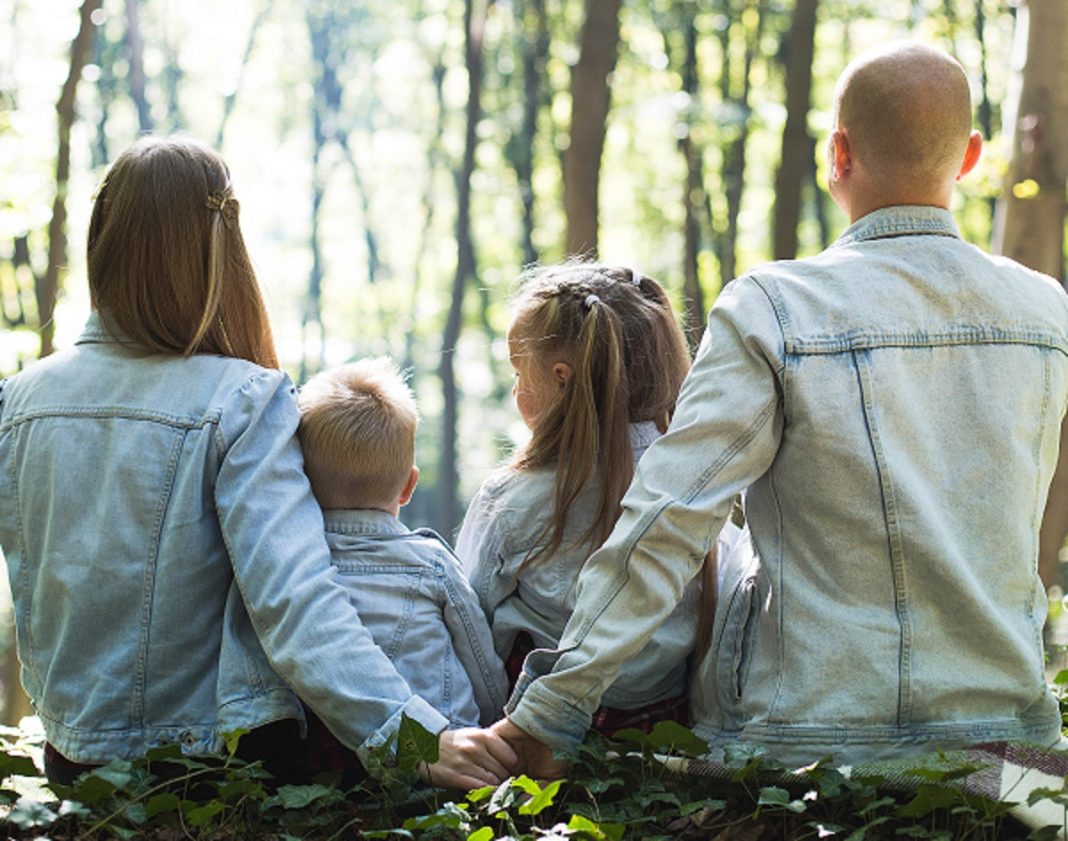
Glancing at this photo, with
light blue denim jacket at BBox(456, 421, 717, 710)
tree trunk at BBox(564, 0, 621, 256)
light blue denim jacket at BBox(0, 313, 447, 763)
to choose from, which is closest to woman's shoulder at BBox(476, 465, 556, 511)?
light blue denim jacket at BBox(456, 421, 717, 710)

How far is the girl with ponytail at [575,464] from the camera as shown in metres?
3.32

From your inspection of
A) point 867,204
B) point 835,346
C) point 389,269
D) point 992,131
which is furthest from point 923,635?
point 389,269

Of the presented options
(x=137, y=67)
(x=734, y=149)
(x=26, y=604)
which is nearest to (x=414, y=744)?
(x=26, y=604)

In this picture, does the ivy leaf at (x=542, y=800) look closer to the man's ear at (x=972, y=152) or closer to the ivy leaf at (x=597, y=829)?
the ivy leaf at (x=597, y=829)

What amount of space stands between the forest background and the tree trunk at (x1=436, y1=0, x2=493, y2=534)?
0.22 ft

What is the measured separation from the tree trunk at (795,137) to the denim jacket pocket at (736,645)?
6.97 metres

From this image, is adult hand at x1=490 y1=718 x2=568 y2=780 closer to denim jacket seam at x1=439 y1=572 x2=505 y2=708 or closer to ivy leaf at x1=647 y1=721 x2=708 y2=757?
ivy leaf at x1=647 y1=721 x2=708 y2=757

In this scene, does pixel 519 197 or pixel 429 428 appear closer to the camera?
pixel 519 197

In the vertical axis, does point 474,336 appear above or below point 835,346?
below

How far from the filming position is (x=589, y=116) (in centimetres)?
796

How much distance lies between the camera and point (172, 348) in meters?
3.28

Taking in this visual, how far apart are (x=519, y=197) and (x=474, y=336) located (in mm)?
4275

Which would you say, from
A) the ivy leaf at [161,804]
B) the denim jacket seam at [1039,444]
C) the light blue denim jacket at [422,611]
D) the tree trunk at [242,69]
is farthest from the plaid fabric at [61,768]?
the tree trunk at [242,69]

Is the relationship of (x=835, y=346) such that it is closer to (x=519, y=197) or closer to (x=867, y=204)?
(x=867, y=204)
